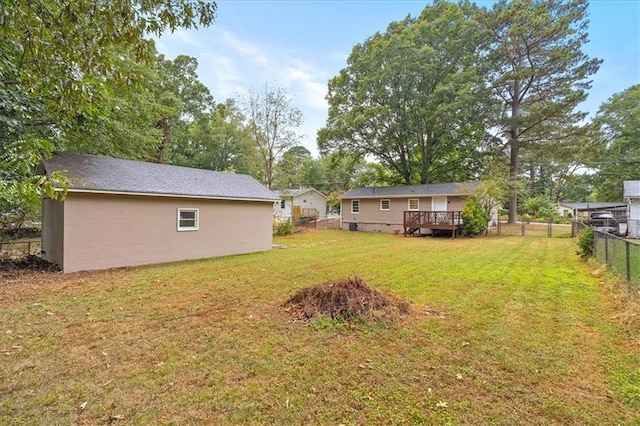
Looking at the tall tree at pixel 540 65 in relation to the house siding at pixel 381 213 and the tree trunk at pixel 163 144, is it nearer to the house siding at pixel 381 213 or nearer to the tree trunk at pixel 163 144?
the house siding at pixel 381 213

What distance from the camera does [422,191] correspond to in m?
20.6

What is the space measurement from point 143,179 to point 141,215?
125cm

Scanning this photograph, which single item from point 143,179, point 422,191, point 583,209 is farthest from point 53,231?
point 583,209

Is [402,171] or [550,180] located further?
[550,180]

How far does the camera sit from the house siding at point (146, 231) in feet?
26.2

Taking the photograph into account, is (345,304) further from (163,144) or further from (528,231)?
(163,144)

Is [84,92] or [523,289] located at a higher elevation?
[84,92]

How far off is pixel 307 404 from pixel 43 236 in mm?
11376

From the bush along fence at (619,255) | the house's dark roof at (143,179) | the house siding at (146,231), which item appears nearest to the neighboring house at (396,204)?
the bush along fence at (619,255)

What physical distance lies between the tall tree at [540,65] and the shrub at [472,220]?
15.7ft

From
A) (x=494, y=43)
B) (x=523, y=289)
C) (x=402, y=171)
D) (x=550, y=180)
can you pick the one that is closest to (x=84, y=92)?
(x=523, y=289)

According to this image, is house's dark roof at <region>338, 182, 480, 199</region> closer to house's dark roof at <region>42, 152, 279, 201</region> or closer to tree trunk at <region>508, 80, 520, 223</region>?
tree trunk at <region>508, 80, 520, 223</region>

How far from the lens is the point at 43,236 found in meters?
9.70

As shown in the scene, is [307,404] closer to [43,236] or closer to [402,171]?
[43,236]
